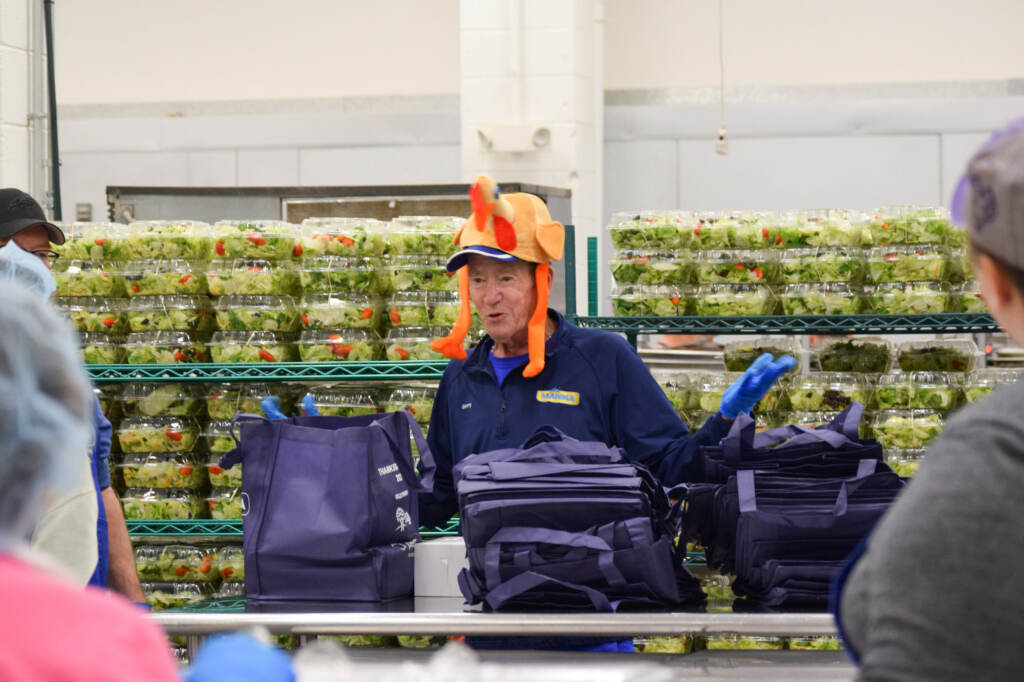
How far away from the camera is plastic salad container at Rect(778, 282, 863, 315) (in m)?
4.00

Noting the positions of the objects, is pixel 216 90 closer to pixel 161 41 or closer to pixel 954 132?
pixel 161 41

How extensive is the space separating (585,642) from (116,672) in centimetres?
162

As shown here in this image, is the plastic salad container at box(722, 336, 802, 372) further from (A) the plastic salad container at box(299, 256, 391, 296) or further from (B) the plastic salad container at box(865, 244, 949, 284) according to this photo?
(A) the plastic salad container at box(299, 256, 391, 296)

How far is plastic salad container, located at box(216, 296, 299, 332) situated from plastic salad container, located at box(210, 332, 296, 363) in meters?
0.03

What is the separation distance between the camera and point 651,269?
162 inches

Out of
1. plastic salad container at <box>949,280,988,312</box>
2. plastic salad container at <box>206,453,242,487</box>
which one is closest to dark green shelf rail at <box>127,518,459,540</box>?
plastic salad container at <box>206,453,242,487</box>

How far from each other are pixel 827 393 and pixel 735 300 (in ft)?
1.63

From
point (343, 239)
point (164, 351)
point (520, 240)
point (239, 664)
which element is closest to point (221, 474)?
point (164, 351)

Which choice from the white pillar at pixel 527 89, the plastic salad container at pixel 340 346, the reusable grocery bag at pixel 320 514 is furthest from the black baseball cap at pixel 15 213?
the white pillar at pixel 527 89

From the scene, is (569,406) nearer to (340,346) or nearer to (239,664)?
(340,346)

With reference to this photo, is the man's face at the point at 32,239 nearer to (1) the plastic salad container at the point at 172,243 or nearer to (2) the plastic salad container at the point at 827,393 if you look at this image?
(1) the plastic salad container at the point at 172,243

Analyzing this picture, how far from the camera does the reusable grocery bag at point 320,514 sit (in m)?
2.62

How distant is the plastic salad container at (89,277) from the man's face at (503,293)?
1702 mm

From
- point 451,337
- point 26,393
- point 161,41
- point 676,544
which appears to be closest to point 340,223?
point 451,337
